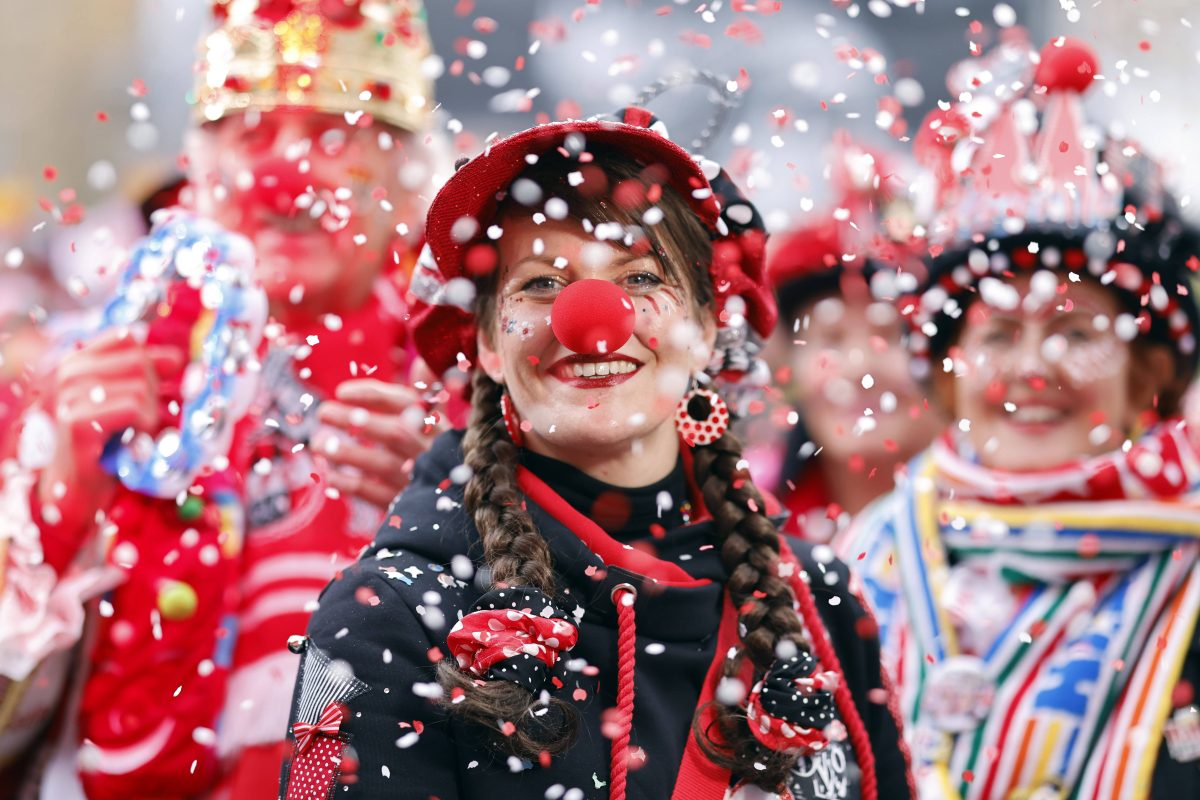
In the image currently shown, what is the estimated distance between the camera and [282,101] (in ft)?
9.21

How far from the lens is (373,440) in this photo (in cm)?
263

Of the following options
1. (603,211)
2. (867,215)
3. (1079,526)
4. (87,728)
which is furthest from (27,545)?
(867,215)

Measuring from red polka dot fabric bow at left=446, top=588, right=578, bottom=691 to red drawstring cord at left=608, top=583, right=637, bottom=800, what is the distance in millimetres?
111

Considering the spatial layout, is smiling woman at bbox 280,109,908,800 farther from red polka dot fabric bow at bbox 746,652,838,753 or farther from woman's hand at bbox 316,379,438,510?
woman's hand at bbox 316,379,438,510

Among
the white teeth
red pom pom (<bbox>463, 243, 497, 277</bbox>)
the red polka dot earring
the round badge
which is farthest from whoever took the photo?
the round badge

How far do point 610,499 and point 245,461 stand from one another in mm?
1000

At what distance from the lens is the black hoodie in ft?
5.78

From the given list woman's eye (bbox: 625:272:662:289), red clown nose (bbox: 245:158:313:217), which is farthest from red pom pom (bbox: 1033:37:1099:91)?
red clown nose (bbox: 245:158:313:217)

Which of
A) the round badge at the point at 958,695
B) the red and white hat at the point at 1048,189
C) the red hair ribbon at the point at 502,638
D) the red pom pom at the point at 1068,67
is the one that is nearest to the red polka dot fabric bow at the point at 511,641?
the red hair ribbon at the point at 502,638

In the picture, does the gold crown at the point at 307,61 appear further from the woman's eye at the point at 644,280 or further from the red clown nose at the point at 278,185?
the woman's eye at the point at 644,280

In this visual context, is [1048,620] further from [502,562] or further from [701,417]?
[502,562]

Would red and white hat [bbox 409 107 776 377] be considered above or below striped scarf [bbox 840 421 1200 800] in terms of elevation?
above

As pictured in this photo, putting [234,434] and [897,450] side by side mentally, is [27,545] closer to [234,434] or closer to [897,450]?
[234,434]

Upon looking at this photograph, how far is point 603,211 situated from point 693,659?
727 mm
